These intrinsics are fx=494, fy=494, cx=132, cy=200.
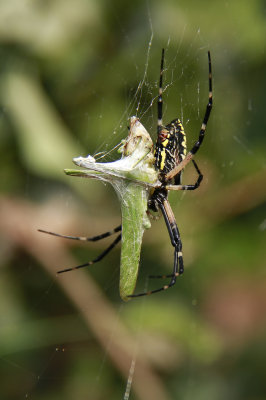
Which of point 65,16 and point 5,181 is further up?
point 65,16

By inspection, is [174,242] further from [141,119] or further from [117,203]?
[141,119]

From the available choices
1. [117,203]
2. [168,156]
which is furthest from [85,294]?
[168,156]

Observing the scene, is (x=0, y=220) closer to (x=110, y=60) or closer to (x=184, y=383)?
(x=110, y=60)

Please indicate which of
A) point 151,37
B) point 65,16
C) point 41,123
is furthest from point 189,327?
point 65,16

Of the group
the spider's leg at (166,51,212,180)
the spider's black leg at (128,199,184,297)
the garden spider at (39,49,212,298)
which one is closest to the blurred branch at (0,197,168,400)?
the garden spider at (39,49,212,298)

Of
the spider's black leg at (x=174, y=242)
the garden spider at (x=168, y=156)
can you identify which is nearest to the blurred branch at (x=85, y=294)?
the garden spider at (x=168, y=156)
